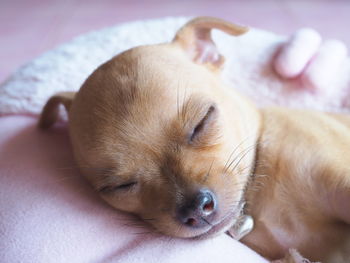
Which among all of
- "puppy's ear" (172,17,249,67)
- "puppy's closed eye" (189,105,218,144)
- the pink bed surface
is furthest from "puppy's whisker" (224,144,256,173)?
"puppy's ear" (172,17,249,67)

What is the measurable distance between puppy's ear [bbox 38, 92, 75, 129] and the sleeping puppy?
0.28m

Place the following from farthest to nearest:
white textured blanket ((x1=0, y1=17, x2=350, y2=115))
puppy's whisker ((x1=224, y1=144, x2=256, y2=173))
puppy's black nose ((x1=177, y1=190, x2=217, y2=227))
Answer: white textured blanket ((x1=0, y1=17, x2=350, y2=115))
puppy's whisker ((x1=224, y1=144, x2=256, y2=173))
puppy's black nose ((x1=177, y1=190, x2=217, y2=227))

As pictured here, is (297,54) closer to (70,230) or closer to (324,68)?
(324,68)

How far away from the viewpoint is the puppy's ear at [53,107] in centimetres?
236

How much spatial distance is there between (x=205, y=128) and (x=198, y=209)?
1.25 ft

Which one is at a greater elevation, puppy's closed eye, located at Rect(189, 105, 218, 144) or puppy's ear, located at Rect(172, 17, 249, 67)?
puppy's ear, located at Rect(172, 17, 249, 67)

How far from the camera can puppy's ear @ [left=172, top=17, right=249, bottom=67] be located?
7.65 ft

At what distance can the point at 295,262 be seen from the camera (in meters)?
1.89

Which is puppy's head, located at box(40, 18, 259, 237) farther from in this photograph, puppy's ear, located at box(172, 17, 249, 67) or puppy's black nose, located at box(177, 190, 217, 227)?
puppy's ear, located at box(172, 17, 249, 67)

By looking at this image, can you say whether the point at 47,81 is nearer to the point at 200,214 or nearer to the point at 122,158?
the point at 122,158

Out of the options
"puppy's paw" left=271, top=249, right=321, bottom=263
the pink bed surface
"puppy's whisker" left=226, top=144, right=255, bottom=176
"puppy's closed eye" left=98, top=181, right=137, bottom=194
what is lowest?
"puppy's paw" left=271, top=249, right=321, bottom=263

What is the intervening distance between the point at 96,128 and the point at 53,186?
385 mm

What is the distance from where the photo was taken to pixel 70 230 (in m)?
1.88

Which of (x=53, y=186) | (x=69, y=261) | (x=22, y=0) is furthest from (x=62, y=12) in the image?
(x=69, y=261)
